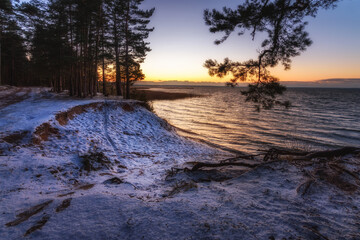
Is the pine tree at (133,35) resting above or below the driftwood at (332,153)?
above

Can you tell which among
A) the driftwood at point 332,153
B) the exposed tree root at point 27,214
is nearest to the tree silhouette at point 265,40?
the driftwood at point 332,153

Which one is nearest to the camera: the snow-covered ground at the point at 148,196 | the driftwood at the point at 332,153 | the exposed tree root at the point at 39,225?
the exposed tree root at the point at 39,225

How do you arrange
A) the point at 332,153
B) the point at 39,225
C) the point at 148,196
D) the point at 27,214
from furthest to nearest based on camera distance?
1. the point at 332,153
2. the point at 148,196
3. the point at 27,214
4. the point at 39,225

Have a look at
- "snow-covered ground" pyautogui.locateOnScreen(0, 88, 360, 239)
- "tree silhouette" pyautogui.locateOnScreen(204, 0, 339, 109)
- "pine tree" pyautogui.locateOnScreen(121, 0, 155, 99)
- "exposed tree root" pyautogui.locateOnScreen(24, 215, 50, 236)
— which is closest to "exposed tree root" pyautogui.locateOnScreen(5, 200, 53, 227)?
"snow-covered ground" pyautogui.locateOnScreen(0, 88, 360, 239)

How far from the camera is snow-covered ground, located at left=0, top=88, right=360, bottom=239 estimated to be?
2875 mm

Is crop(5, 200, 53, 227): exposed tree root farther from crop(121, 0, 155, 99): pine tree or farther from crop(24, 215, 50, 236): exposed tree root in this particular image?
crop(121, 0, 155, 99): pine tree

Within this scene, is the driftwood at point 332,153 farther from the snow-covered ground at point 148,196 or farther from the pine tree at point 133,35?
the pine tree at point 133,35

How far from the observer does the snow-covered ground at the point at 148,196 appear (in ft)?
9.43

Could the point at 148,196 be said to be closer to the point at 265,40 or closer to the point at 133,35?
the point at 265,40

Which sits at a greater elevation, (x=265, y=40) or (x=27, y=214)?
(x=265, y=40)

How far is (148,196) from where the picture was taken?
14.4 feet

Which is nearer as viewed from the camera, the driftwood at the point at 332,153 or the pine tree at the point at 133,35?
the driftwood at the point at 332,153

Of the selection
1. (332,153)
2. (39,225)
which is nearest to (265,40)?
(332,153)

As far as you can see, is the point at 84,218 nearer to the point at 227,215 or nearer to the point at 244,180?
the point at 227,215
